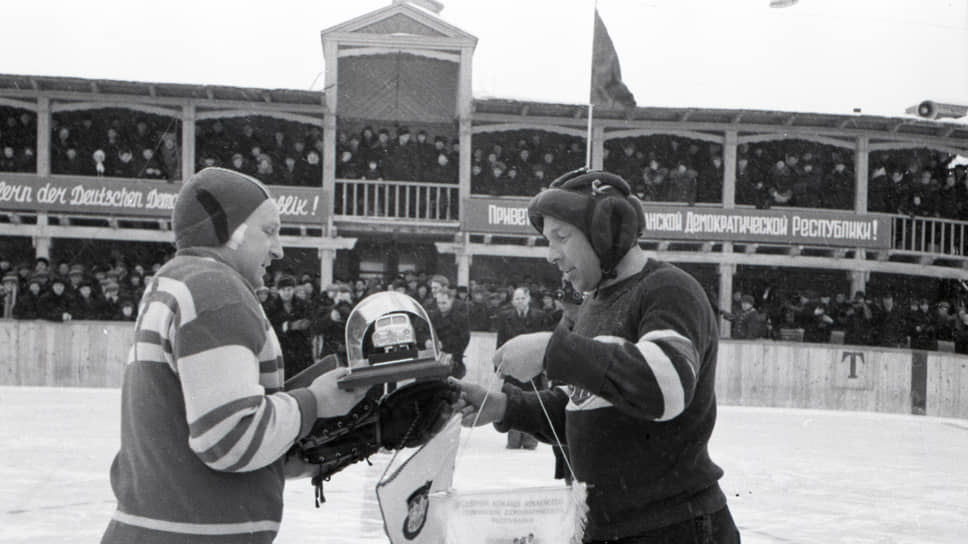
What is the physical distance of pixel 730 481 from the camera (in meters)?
8.38

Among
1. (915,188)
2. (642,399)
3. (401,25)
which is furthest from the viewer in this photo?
(915,188)

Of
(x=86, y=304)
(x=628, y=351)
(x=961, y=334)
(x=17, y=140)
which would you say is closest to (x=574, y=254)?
(x=628, y=351)

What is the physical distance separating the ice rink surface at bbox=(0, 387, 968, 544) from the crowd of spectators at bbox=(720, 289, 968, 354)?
5.64 m

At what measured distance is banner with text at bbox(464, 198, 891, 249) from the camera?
23.1 meters

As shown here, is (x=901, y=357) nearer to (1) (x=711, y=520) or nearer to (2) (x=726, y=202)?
(2) (x=726, y=202)

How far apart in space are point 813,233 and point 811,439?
38.6 feet

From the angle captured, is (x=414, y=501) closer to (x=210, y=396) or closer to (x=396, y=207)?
(x=210, y=396)

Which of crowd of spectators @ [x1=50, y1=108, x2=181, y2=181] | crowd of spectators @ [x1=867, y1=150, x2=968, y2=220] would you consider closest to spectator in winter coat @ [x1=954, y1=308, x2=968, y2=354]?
crowd of spectators @ [x1=867, y1=150, x2=968, y2=220]

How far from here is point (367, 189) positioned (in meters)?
23.4

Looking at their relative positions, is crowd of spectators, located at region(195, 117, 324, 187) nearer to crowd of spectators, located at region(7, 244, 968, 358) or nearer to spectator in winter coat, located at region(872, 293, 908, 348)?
crowd of spectators, located at region(7, 244, 968, 358)

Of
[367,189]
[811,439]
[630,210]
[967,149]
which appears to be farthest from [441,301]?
[967,149]

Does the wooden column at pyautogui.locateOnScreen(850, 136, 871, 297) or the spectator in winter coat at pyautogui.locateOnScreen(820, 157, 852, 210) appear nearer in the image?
the wooden column at pyautogui.locateOnScreen(850, 136, 871, 297)

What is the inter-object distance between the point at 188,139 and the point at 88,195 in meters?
2.44

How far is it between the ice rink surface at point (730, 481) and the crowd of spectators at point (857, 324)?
5.64 meters
